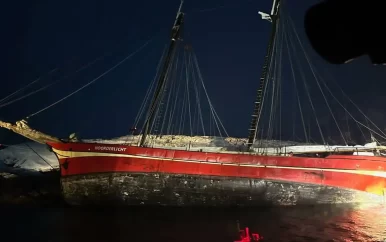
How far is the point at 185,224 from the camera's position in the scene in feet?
44.7

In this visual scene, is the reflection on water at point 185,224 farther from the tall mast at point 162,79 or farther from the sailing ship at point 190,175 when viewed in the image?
the tall mast at point 162,79

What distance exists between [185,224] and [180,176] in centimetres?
246

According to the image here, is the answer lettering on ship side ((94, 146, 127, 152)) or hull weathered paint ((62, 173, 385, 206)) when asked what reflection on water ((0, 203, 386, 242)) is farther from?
lettering on ship side ((94, 146, 127, 152))

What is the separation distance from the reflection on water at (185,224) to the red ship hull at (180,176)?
26.6 inches

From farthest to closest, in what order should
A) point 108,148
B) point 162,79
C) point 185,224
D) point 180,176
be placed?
point 162,79, point 180,176, point 108,148, point 185,224

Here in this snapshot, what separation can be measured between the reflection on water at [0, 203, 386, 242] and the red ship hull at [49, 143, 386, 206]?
2.22 feet

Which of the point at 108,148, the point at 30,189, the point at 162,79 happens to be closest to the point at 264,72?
the point at 162,79

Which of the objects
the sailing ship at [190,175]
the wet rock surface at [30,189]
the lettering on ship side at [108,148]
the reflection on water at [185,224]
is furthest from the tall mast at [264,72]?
the wet rock surface at [30,189]

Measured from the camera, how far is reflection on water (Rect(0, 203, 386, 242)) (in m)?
12.1

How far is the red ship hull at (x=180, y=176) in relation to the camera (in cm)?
1513

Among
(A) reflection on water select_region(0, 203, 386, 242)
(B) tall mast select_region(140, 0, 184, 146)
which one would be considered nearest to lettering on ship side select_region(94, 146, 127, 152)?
(B) tall mast select_region(140, 0, 184, 146)

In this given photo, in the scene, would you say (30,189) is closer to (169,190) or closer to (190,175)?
(169,190)

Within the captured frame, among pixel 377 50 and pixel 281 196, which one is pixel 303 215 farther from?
pixel 377 50

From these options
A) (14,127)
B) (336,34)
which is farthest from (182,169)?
(336,34)
